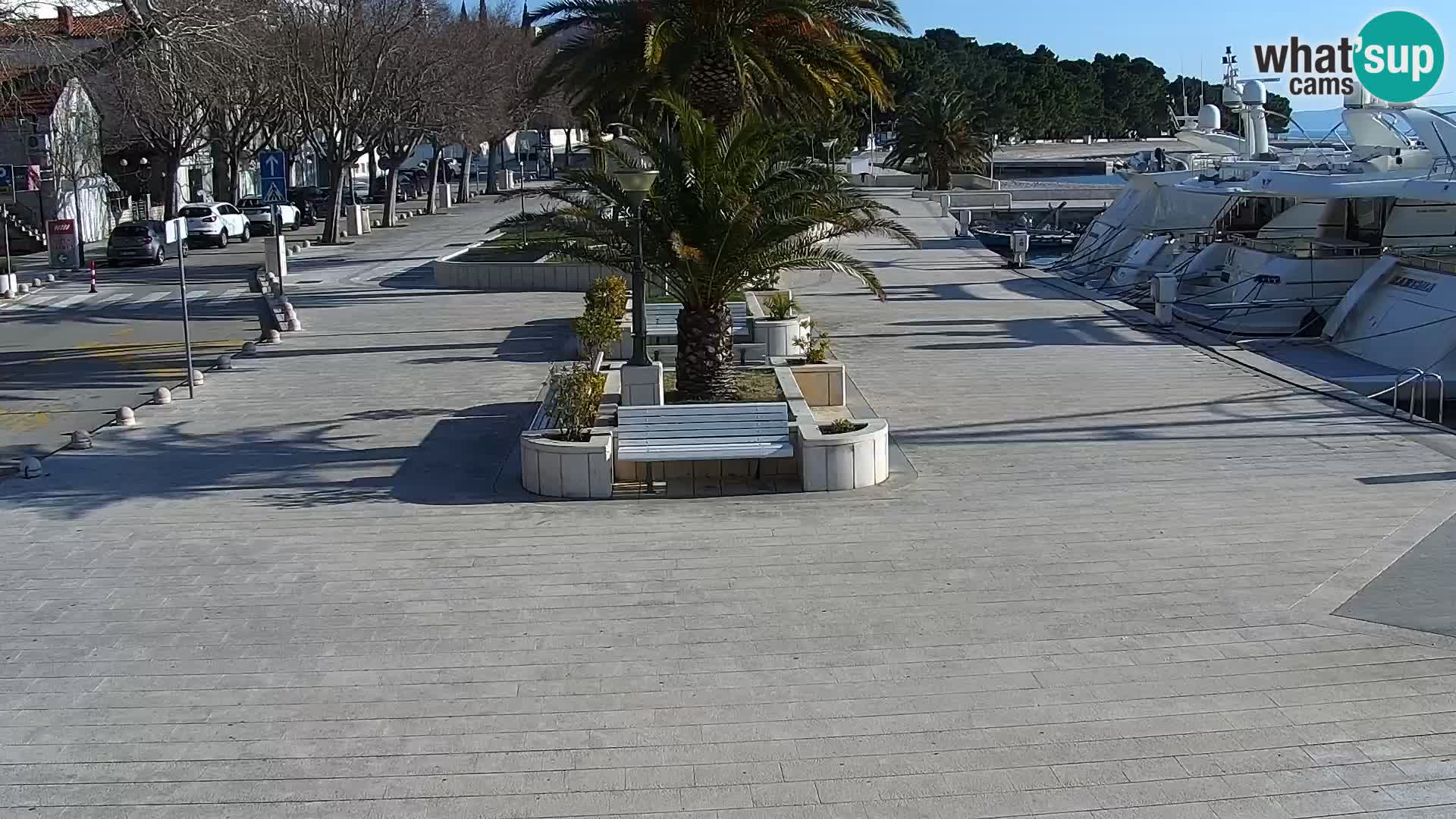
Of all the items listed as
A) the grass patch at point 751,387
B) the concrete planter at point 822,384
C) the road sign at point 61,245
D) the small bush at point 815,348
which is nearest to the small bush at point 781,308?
the small bush at point 815,348

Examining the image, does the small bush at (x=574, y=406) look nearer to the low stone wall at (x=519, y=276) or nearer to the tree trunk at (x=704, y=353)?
the tree trunk at (x=704, y=353)

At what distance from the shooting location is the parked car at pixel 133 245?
37.1 meters

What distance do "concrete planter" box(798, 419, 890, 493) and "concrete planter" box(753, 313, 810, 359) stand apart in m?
6.82

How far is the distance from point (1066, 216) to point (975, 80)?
39.8 meters

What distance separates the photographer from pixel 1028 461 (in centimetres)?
1320

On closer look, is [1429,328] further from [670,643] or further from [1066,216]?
[1066,216]

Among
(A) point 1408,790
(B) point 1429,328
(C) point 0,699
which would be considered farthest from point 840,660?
(B) point 1429,328

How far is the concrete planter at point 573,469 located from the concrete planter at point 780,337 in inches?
282

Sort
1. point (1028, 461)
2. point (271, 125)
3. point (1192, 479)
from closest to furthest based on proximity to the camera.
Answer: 1. point (1192, 479)
2. point (1028, 461)
3. point (271, 125)

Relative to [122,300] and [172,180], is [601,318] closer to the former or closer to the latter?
[122,300]

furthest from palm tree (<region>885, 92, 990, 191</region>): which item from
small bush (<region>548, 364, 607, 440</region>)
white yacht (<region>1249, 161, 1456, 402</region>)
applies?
small bush (<region>548, 364, 607, 440</region>)

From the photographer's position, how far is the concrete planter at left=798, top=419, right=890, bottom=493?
39.4 ft

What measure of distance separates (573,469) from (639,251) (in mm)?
2313

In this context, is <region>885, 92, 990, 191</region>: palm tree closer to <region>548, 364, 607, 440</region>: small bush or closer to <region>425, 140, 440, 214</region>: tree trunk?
<region>425, 140, 440, 214</region>: tree trunk
